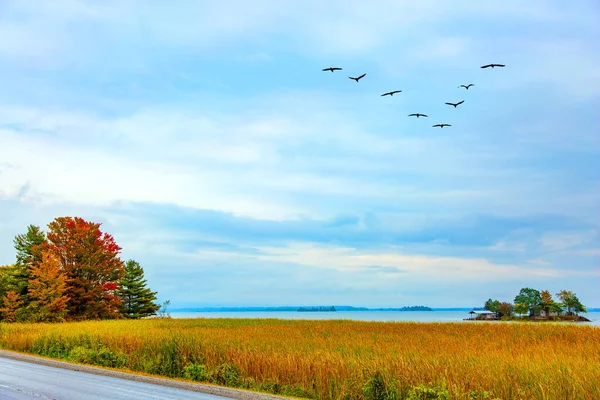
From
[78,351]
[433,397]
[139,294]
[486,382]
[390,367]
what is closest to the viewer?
[433,397]

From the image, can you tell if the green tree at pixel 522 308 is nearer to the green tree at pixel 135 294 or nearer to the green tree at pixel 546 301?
the green tree at pixel 546 301

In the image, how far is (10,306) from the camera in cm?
5788

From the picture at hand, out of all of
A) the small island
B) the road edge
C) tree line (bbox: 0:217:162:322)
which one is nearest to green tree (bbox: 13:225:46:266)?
tree line (bbox: 0:217:162:322)

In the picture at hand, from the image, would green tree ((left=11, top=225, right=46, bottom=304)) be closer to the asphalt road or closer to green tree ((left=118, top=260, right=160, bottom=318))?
green tree ((left=118, top=260, right=160, bottom=318))

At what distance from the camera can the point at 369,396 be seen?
14.6 meters

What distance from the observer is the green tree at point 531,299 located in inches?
5896

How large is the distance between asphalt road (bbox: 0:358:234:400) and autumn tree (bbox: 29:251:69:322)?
39.8 metres

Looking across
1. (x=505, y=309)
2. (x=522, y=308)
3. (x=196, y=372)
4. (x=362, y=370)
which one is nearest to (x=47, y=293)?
(x=196, y=372)

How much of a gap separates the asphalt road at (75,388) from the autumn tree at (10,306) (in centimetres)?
4275

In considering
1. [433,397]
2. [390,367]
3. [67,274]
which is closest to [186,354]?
[390,367]

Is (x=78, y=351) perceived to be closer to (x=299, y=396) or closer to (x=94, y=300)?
(x=299, y=396)

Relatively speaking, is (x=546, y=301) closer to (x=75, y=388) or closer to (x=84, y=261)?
(x=84, y=261)

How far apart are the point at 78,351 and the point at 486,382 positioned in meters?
18.5

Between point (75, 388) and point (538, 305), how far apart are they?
505 feet
